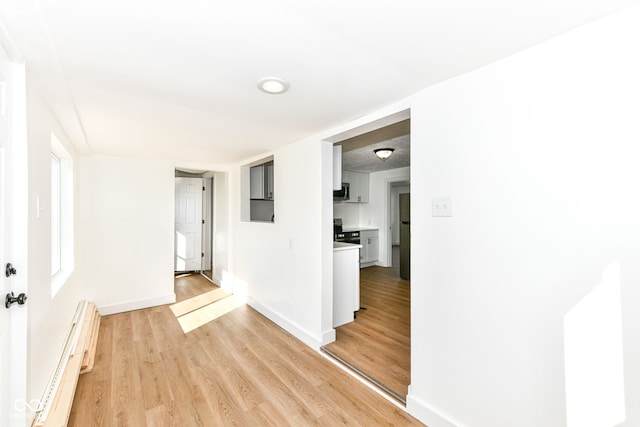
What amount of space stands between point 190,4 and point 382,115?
4.77 ft

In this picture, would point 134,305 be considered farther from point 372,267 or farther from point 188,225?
point 372,267

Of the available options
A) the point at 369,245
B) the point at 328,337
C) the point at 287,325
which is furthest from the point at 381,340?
the point at 369,245

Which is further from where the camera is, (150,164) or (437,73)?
(150,164)

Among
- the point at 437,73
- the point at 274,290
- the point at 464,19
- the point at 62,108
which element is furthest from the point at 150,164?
the point at 464,19

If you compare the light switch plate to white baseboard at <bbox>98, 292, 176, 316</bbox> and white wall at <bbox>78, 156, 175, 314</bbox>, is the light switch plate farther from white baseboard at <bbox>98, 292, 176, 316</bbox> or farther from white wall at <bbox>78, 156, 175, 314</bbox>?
white baseboard at <bbox>98, 292, 176, 316</bbox>

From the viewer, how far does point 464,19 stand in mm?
1166

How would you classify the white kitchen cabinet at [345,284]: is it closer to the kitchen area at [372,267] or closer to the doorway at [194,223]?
the kitchen area at [372,267]

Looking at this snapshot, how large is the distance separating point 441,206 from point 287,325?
227 cm

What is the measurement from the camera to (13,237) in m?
1.44

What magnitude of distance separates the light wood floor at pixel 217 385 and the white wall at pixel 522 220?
0.60m

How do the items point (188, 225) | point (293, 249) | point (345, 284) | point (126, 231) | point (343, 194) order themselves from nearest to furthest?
point (293, 249) → point (345, 284) → point (126, 231) → point (188, 225) → point (343, 194)

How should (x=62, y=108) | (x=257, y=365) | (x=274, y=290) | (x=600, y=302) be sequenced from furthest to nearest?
(x=274, y=290) → (x=257, y=365) → (x=62, y=108) → (x=600, y=302)

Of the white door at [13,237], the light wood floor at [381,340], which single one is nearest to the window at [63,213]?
the white door at [13,237]

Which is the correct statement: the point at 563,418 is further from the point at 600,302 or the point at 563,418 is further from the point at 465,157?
the point at 465,157
